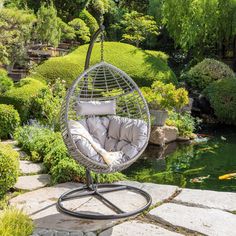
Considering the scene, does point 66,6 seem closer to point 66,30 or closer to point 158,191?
point 66,30

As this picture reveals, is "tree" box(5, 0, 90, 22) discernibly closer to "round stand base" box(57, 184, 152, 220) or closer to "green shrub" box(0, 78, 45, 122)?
"green shrub" box(0, 78, 45, 122)

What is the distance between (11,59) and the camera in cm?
1293

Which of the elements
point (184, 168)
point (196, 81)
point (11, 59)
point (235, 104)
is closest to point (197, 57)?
point (196, 81)

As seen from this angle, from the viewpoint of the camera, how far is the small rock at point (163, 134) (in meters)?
8.11

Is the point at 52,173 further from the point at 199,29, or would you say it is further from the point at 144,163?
the point at 199,29

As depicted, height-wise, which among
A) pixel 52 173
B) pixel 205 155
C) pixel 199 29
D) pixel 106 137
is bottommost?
pixel 205 155

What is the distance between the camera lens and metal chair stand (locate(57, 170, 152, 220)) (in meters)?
3.54

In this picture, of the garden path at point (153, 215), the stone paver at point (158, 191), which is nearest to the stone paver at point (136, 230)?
the garden path at point (153, 215)

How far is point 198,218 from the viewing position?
11.7 feet

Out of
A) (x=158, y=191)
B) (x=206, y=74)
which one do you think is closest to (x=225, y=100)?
(x=206, y=74)

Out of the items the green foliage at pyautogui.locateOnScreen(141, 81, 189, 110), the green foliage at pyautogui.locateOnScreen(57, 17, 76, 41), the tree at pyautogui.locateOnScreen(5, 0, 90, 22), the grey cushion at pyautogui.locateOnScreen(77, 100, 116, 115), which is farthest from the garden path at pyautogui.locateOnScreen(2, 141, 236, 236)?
the tree at pyautogui.locateOnScreen(5, 0, 90, 22)

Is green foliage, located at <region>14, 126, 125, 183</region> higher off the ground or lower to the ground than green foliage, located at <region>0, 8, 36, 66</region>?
lower

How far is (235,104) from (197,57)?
6.12m

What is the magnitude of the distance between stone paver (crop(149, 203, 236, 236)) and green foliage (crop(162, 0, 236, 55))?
11735 millimetres
